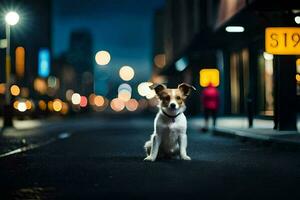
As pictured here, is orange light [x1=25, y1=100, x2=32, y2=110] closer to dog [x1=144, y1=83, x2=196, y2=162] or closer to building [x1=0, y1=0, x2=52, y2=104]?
dog [x1=144, y1=83, x2=196, y2=162]

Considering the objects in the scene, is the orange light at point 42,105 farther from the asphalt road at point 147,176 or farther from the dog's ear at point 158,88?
the dog's ear at point 158,88

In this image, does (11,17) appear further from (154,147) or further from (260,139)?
(154,147)

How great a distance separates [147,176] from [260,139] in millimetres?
9288

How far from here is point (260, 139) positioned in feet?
64.1

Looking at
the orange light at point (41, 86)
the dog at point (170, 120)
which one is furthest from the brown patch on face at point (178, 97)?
the orange light at point (41, 86)

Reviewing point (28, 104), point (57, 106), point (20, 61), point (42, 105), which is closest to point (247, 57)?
point (28, 104)

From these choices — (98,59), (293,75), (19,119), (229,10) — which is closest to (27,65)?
(98,59)

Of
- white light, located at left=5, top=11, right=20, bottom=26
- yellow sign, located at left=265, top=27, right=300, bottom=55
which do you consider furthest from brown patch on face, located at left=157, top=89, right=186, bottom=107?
white light, located at left=5, top=11, right=20, bottom=26

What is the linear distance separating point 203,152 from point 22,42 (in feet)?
406

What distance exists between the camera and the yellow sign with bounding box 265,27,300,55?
2127 cm

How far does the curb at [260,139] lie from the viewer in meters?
17.1

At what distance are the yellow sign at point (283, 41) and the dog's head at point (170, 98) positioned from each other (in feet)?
29.9

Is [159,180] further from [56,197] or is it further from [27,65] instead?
[27,65]

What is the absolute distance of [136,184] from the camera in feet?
32.0
